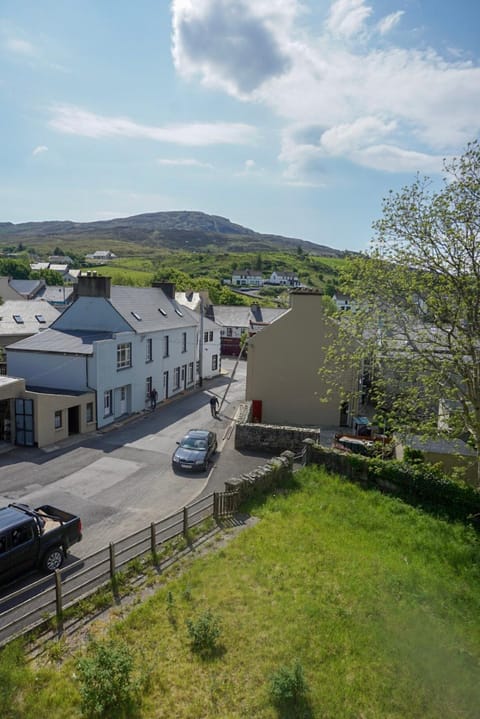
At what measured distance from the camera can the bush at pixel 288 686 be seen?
25.6ft

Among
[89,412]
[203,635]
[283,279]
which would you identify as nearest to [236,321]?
[89,412]

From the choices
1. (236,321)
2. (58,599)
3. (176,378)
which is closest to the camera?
(58,599)

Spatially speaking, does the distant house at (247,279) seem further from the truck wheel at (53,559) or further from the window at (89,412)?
the truck wheel at (53,559)

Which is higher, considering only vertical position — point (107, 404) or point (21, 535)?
point (21, 535)

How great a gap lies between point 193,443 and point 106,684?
15.0 meters

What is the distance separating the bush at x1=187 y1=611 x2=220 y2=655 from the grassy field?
185 mm

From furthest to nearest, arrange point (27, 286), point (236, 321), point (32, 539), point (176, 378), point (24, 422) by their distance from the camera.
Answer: point (27, 286), point (236, 321), point (176, 378), point (24, 422), point (32, 539)

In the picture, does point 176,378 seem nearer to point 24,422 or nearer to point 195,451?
point 24,422

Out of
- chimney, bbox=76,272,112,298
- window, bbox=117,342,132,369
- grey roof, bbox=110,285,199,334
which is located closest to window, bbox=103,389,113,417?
window, bbox=117,342,132,369

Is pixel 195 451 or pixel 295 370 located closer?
pixel 195 451

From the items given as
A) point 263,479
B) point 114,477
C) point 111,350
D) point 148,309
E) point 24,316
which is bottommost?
point 114,477

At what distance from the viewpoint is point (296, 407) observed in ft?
99.9

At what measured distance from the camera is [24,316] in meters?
44.8

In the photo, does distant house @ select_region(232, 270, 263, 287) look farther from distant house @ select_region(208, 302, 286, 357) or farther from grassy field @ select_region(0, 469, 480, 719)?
grassy field @ select_region(0, 469, 480, 719)
